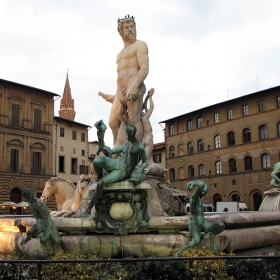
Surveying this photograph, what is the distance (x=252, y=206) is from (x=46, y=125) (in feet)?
84.4

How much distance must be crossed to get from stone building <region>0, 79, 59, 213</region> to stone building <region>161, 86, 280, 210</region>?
1809 cm

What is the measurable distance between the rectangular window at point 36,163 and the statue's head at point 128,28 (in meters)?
38.0

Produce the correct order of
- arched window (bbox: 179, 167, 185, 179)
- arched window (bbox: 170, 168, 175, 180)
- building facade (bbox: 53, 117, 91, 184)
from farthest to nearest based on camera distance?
arched window (bbox: 170, 168, 175, 180), arched window (bbox: 179, 167, 185, 179), building facade (bbox: 53, 117, 91, 184)

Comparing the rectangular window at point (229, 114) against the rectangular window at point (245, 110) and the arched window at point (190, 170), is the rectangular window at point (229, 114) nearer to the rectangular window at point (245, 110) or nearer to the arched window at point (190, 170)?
the rectangular window at point (245, 110)

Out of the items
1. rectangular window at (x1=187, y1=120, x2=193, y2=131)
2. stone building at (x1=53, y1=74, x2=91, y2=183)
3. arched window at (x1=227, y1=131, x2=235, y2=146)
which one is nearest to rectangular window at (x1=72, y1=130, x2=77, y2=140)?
stone building at (x1=53, y1=74, x2=91, y2=183)

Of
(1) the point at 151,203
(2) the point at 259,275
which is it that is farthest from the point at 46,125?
(2) the point at 259,275

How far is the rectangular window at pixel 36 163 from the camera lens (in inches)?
1794

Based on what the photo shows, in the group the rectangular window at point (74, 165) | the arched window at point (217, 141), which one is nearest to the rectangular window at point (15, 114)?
the rectangular window at point (74, 165)

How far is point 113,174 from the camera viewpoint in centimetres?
586

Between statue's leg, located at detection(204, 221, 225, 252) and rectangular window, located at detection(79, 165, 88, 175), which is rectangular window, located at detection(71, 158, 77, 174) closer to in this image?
rectangular window, located at detection(79, 165, 88, 175)

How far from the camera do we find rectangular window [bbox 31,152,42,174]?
4556 centimetres

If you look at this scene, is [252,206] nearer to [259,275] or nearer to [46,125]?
[46,125]

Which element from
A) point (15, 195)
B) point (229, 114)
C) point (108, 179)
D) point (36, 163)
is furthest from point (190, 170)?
point (108, 179)

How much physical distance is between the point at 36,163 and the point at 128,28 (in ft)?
128
